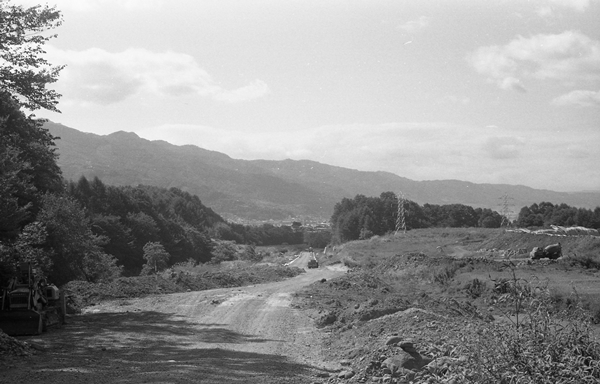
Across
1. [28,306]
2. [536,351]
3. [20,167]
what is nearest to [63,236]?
[20,167]

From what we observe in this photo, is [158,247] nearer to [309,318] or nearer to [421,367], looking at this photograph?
[309,318]

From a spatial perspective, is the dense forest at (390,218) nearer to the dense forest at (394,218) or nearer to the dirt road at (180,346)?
the dense forest at (394,218)

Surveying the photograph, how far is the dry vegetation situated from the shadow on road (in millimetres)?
2242

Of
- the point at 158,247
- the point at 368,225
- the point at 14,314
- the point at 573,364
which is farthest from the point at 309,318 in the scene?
the point at 368,225

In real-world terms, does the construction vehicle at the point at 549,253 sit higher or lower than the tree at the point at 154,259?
higher

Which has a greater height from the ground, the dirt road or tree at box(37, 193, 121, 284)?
tree at box(37, 193, 121, 284)

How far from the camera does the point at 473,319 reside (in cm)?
1210

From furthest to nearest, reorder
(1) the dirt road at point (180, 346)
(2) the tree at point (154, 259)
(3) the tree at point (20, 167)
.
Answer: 1. (2) the tree at point (154, 259)
2. (3) the tree at point (20, 167)
3. (1) the dirt road at point (180, 346)

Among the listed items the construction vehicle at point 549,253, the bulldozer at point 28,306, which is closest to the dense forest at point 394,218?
the construction vehicle at point 549,253

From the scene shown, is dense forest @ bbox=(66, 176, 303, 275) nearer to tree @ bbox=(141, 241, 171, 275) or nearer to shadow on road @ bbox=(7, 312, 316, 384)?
tree @ bbox=(141, 241, 171, 275)

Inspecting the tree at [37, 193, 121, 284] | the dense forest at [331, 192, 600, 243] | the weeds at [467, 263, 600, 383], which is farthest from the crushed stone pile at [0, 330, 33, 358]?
the dense forest at [331, 192, 600, 243]

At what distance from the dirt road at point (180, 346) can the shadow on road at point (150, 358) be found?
0.07 feet

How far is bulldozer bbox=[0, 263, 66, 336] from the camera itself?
61.3 ft

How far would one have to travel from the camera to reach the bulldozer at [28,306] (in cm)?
1869
